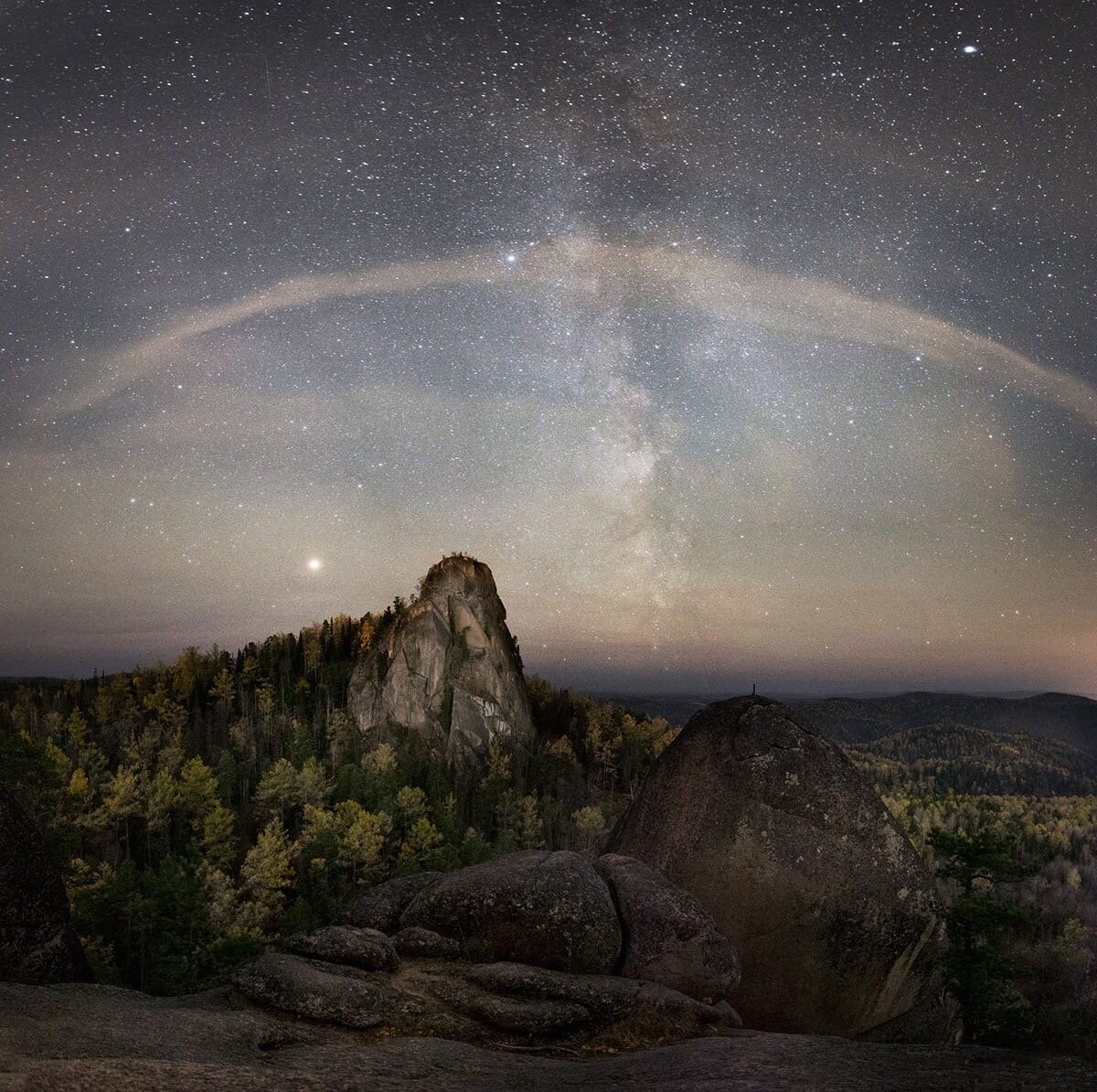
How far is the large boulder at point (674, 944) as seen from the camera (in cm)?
1309

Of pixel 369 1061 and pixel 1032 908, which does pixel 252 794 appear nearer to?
pixel 1032 908

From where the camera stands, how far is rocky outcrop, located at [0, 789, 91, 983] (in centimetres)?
1523

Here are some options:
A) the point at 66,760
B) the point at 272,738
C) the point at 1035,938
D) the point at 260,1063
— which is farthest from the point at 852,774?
the point at 272,738

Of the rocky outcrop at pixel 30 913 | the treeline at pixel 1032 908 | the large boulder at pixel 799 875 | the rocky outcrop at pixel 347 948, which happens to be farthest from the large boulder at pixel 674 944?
the rocky outcrop at pixel 30 913

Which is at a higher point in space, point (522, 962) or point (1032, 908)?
point (522, 962)

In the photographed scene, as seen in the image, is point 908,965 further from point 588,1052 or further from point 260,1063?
point 260,1063

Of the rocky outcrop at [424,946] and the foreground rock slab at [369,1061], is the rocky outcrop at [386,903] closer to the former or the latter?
the rocky outcrop at [424,946]

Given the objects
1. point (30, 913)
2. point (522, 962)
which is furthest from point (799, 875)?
point (30, 913)

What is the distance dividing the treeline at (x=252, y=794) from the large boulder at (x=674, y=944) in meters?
22.6

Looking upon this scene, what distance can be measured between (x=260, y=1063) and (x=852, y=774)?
13.1m

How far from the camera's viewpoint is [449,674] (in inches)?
5960

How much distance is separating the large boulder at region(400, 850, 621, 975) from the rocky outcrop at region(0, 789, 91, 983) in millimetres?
7486

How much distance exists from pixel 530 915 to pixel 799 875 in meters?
6.06

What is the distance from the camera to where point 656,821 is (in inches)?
699
